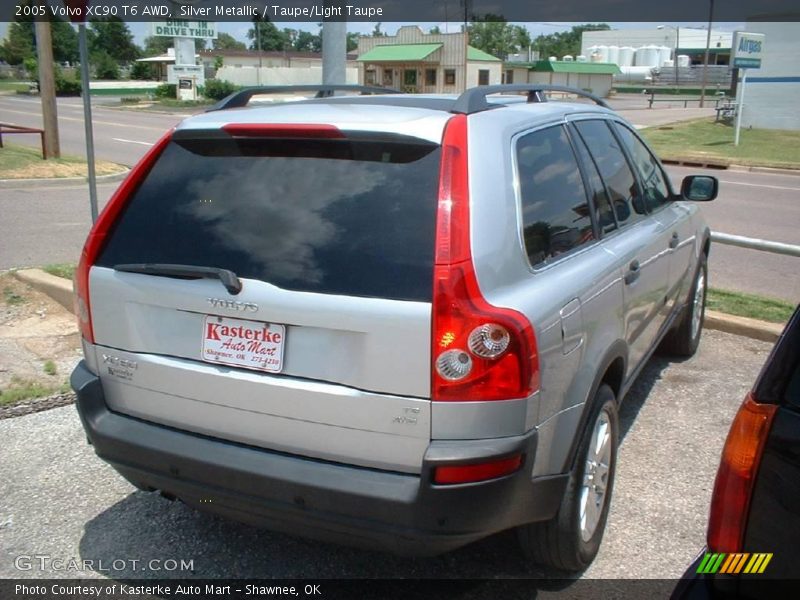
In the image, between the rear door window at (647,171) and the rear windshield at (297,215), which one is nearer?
the rear windshield at (297,215)

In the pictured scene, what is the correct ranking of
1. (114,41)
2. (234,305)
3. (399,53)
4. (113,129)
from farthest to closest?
(114,41)
(399,53)
(113,129)
(234,305)

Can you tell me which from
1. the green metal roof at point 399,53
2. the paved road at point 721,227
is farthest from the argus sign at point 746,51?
the green metal roof at point 399,53

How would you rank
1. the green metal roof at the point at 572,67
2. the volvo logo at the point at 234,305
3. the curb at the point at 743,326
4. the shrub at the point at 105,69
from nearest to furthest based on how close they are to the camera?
the volvo logo at the point at 234,305 → the curb at the point at 743,326 → the green metal roof at the point at 572,67 → the shrub at the point at 105,69

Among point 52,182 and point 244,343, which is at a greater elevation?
point 244,343

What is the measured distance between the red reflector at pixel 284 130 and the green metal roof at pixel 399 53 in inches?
1998

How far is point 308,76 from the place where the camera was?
64.6 m

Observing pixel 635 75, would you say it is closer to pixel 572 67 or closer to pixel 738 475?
pixel 572 67

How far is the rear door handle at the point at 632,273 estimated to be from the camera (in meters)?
3.61

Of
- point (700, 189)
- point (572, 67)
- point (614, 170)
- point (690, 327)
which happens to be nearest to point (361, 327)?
point (614, 170)

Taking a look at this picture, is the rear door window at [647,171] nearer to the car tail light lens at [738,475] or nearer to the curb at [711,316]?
the curb at [711,316]

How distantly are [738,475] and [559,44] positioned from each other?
136 m

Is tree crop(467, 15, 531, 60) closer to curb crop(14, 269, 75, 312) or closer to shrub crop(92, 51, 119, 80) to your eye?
shrub crop(92, 51, 119, 80)

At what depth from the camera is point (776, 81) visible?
99.9ft

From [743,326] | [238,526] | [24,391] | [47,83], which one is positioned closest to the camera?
[238,526]
